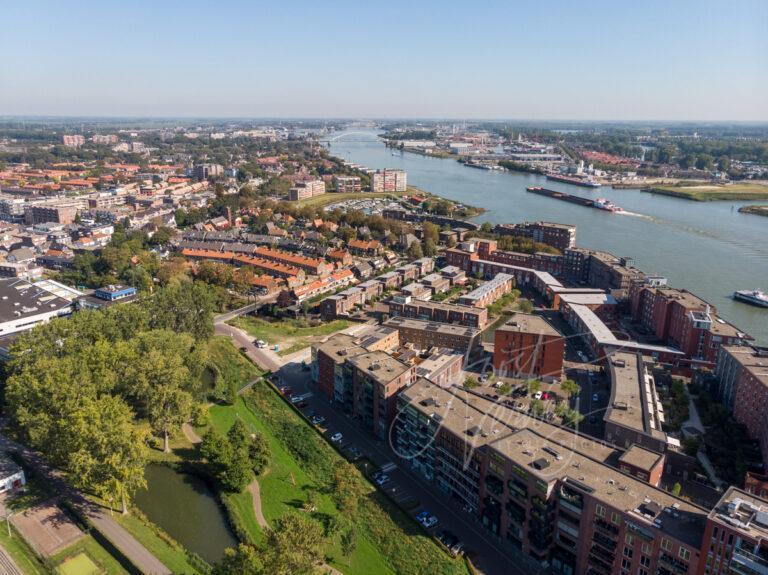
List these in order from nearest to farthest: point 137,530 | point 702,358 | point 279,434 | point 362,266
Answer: point 137,530
point 279,434
point 702,358
point 362,266

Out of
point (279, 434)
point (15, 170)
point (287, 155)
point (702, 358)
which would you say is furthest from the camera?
point (287, 155)

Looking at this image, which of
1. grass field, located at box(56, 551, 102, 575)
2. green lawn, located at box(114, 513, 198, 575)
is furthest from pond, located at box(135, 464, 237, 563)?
grass field, located at box(56, 551, 102, 575)

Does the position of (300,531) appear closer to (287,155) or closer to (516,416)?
(516,416)

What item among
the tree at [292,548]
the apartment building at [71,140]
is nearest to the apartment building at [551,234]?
the tree at [292,548]

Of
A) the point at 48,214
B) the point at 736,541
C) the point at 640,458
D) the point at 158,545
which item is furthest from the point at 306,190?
the point at 736,541

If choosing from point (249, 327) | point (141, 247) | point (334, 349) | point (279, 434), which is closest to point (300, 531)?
point (279, 434)

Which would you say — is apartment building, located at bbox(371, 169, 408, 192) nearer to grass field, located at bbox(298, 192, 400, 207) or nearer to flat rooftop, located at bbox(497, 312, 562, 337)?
grass field, located at bbox(298, 192, 400, 207)
